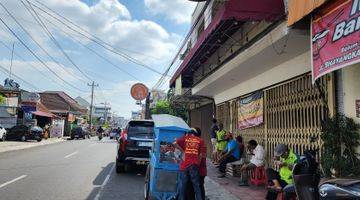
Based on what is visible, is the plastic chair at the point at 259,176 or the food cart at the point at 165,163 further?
the plastic chair at the point at 259,176

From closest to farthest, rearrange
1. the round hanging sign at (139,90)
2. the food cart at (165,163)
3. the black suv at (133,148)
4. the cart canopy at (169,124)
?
the food cart at (165,163), the cart canopy at (169,124), the black suv at (133,148), the round hanging sign at (139,90)

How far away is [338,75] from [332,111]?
70 cm

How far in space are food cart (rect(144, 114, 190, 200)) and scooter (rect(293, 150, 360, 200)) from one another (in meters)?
3.41

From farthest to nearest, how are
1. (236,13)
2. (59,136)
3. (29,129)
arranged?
(59,136) → (29,129) → (236,13)

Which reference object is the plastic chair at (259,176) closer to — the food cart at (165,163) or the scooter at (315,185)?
the food cart at (165,163)

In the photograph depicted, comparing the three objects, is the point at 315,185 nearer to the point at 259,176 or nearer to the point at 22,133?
the point at 259,176

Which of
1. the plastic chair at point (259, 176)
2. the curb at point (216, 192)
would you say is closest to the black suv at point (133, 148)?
the curb at point (216, 192)

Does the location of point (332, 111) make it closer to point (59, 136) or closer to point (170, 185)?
point (170, 185)

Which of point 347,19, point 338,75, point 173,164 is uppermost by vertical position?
point 347,19

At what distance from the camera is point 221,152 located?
15117 mm

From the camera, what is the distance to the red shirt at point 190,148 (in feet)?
26.4

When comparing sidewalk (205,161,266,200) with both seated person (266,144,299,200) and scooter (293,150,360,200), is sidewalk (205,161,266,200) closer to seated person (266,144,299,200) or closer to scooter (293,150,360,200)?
seated person (266,144,299,200)

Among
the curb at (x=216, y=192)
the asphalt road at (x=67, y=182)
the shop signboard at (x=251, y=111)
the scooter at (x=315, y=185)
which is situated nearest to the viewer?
the scooter at (x=315, y=185)

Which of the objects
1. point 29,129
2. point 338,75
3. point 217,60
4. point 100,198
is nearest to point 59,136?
point 29,129
